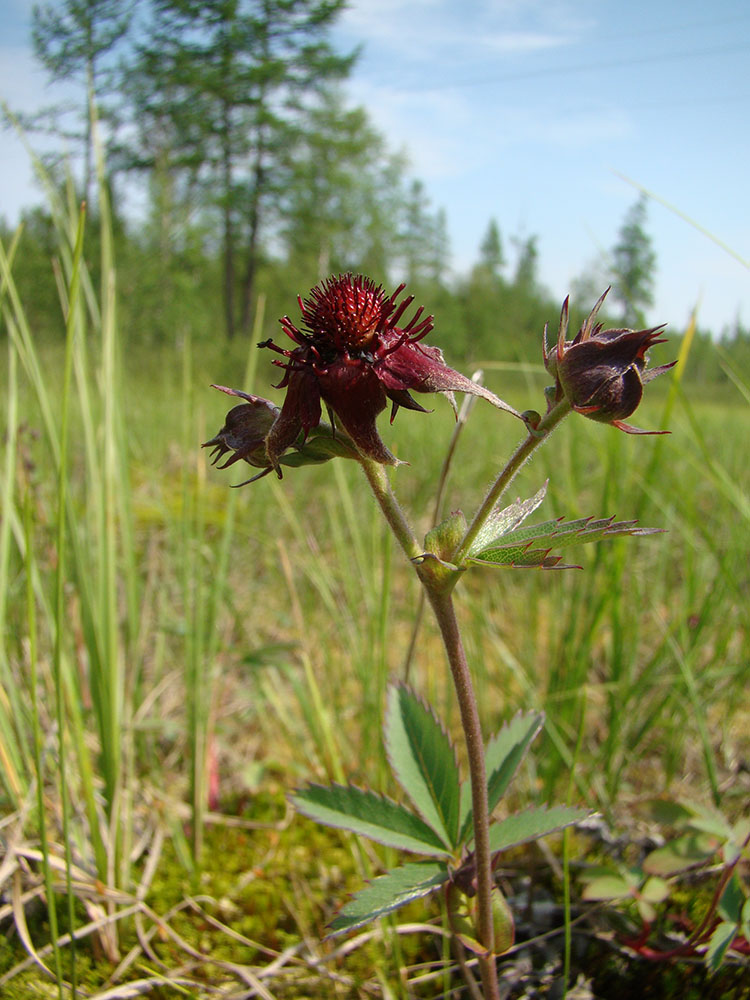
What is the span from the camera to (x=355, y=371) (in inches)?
25.5

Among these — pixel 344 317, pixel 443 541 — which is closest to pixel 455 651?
pixel 443 541

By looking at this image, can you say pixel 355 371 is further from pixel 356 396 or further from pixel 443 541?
pixel 443 541

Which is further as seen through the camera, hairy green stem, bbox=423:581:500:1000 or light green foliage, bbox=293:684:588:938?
light green foliage, bbox=293:684:588:938

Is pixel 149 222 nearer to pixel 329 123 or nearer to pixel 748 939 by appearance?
pixel 329 123

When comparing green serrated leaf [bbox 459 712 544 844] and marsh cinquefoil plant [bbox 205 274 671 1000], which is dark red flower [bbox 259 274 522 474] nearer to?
marsh cinquefoil plant [bbox 205 274 671 1000]

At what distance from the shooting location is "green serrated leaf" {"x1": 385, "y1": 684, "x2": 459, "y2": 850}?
36.3 inches

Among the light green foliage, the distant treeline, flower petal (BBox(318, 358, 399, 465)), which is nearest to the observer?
flower petal (BBox(318, 358, 399, 465))

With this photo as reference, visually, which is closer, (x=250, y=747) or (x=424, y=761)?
(x=424, y=761)

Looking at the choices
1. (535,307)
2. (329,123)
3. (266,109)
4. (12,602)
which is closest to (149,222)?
(266,109)

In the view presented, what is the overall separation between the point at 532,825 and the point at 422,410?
61cm

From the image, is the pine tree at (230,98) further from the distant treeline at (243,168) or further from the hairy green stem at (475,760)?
the hairy green stem at (475,760)

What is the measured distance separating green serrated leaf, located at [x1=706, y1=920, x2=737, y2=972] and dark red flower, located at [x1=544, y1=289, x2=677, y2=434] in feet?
2.57

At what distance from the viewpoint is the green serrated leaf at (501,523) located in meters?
0.76

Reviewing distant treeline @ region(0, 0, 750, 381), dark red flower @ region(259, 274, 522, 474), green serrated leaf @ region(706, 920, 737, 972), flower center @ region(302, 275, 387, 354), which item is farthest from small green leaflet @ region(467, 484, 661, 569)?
distant treeline @ region(0, 0, 750, 381)
